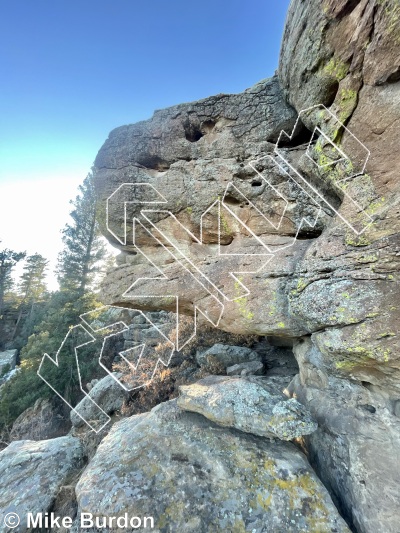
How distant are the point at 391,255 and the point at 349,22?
4648mm

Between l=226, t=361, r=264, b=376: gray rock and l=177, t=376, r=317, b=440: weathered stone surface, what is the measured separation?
2.47m

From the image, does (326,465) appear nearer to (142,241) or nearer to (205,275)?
(205,275)

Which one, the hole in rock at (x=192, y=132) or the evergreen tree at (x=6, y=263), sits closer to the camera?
the hole in rock at (x=192, y=132)

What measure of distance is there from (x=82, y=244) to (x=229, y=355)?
74.7 ft

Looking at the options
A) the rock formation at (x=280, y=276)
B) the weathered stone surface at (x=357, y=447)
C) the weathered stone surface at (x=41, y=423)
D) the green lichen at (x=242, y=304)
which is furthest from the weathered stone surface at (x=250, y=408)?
the weathered stone surface at (x=41, y=423)

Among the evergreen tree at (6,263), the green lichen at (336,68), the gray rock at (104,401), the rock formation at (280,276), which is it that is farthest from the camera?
the evergreen tree at (6,263)

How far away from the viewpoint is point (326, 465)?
14.2ft

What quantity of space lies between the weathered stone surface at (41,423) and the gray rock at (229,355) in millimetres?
11363

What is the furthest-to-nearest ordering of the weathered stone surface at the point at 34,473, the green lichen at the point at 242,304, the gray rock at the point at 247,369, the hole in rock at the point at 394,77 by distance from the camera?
the gray rock at the point at 247,369 → the green lichen at the point at 242,304 → the weathered stone surface at the point at 34,473 → the hole in rock at the point at 394,77

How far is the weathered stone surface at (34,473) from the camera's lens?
188 inches

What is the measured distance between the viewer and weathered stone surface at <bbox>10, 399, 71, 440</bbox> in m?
13.0

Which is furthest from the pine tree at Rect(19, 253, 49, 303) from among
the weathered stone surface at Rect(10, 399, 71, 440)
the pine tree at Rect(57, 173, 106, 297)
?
the weathered stone surface at Rect(10, 399, 71, 440)
